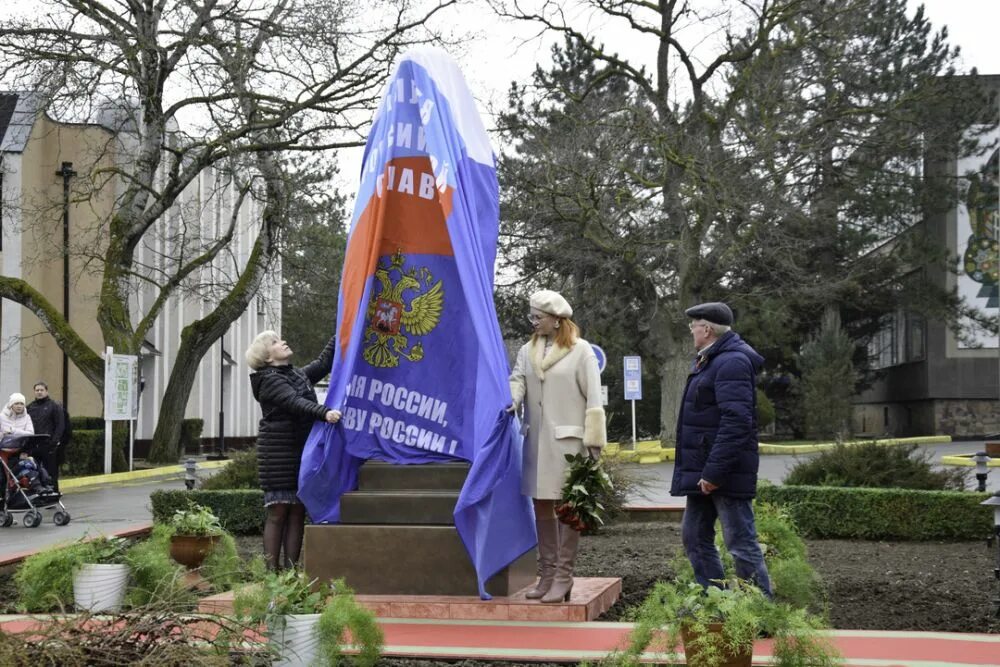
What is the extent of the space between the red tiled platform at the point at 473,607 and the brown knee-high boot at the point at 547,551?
125mm

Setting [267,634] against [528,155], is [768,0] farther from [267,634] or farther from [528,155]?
[267,634]

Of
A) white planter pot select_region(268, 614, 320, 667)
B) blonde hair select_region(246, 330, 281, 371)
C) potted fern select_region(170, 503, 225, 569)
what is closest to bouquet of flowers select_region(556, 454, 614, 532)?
white planter pot select_region(268, 614, 320, 667)

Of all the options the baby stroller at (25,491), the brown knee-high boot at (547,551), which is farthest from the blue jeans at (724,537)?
the baby stroller at (25,491)

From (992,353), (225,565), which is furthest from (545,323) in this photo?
(992,353)

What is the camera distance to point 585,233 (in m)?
29.8

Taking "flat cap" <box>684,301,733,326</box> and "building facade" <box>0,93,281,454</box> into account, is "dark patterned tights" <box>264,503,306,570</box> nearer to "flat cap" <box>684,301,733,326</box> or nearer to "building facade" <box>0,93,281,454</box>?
"flat cap" <box>684,301,733,326</box>

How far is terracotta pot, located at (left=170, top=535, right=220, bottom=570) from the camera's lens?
32.1 feet

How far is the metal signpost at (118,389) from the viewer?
26.4m

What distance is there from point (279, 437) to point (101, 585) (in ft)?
5.13

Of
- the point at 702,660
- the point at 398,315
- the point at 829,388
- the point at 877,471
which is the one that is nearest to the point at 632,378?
the point at 829,388

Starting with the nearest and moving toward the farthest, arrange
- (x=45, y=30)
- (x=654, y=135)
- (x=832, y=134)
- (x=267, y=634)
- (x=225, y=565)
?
(x=267, y=634)
(x=225, y=565)
(x=45, y=30)
(x=654, y=135)
(x=832, y=134)

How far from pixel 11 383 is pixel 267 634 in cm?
3158

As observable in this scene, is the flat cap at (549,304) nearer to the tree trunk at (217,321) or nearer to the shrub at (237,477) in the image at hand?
the shrub at (237,477)

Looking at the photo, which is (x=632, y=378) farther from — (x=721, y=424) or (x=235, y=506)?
(x=721, y=424)
